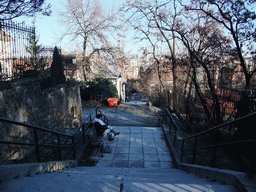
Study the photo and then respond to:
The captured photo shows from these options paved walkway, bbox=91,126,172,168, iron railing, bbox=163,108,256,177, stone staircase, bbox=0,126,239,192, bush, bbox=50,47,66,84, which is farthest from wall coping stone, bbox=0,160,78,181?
bush, bbox=50,47,66,84

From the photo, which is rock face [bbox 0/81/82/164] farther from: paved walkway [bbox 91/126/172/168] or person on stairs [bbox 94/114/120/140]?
paved walkway [bbox 91/126/172/168]

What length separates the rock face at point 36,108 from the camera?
4.96 m

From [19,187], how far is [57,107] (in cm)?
524

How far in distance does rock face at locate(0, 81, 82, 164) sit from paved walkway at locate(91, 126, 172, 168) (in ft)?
7.34

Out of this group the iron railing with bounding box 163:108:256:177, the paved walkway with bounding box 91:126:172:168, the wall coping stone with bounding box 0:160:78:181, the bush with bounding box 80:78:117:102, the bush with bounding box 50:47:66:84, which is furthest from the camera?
the bush with bounding box 80:78:117:102

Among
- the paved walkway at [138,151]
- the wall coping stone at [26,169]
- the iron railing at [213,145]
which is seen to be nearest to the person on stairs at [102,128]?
the paved walkway at [138,151]

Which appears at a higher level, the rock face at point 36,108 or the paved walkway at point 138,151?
the rock face at point 36,108

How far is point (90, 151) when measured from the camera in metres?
6.45

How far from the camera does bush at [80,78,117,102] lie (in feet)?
57.4

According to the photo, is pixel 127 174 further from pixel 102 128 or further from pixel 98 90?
pixel 98 90

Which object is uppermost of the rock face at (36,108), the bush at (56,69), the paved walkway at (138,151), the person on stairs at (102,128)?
the bush at (56,69)

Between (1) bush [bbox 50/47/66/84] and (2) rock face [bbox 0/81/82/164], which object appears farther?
(1) bush [bbox 50/47/66/84]

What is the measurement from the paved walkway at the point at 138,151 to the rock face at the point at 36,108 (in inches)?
88.1

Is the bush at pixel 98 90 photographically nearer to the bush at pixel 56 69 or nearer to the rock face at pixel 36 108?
the rock face at pixel 36 108
